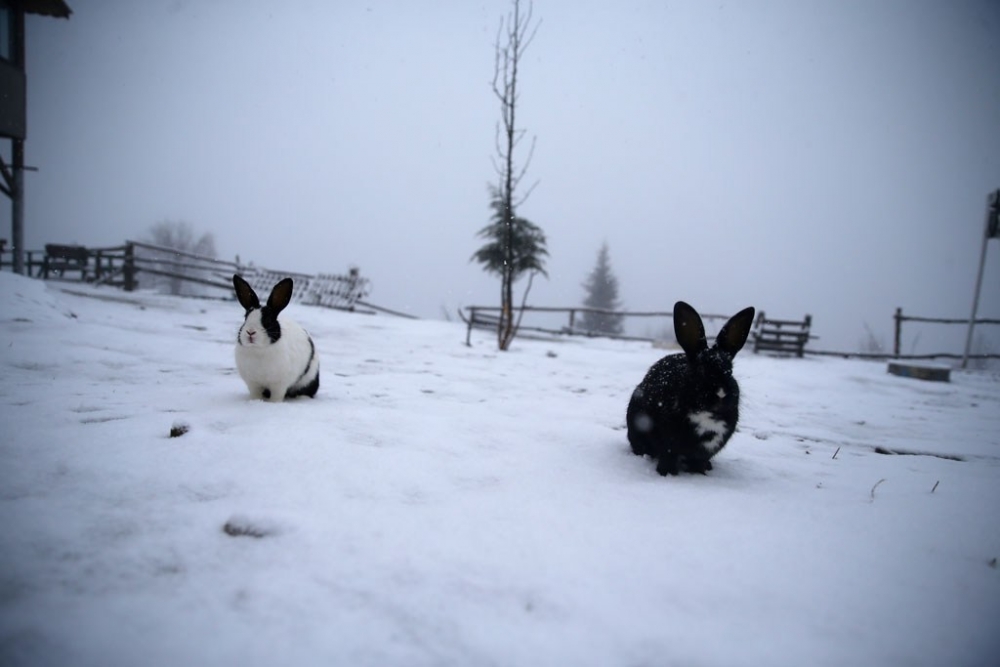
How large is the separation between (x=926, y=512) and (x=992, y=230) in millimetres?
12312

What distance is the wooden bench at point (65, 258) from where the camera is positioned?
15.0 m

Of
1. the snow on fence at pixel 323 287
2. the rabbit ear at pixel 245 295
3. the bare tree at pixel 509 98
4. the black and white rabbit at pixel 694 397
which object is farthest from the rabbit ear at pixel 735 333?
the snow on fence at pixel 323 287

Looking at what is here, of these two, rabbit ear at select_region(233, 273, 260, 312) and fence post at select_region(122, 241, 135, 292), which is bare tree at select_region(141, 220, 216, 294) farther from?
rabbit ear at select_region(233, 273, 260, 312)

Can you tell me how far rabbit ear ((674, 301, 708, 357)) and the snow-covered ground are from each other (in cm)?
63

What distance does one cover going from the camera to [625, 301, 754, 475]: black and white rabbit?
198 cm

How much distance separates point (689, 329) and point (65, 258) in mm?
21507

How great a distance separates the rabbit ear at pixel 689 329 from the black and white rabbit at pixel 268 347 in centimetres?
218

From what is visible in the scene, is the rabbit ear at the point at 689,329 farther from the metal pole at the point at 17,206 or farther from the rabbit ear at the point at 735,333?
the metal pole at the point at 17,206

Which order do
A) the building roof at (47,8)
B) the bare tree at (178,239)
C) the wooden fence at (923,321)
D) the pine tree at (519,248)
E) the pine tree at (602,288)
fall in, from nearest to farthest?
the building roof at (47,8), the wooden fence at (923,321), the pine tree at (519,248), the pine tree at (602,288), the bare tree at (178,239)

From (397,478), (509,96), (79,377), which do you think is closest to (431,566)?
(397,478)

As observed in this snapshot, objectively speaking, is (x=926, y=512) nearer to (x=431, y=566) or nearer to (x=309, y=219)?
(x=431, y=566)

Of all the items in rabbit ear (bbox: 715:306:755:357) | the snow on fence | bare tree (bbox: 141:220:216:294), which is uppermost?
bare tree (bbox: 141:220:216:294)


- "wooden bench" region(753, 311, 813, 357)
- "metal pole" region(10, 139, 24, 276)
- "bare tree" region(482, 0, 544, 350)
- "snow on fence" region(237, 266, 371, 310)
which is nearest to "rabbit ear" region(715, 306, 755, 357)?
"bare tree" region(482, 0, 544, 350)

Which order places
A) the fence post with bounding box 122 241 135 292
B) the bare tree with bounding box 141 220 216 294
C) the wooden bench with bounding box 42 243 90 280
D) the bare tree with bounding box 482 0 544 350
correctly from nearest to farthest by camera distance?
the bare tree with bounding box 482 0 544 350 < the fence post with bounding box 122 241 135 292 < the wooden bench with bounding box 42 243 90 280 < the bare tree with bounding box 141 220 216 294
